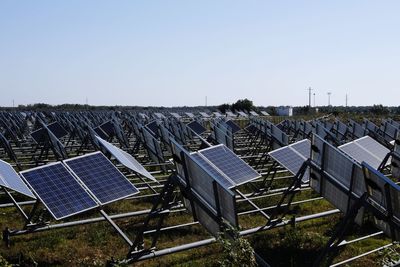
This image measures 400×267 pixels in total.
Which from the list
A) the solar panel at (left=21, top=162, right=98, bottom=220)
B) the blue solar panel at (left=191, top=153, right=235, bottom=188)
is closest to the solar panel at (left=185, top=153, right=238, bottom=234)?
the blue solar panel at (left=191, top=153, right=235, bottom=188)

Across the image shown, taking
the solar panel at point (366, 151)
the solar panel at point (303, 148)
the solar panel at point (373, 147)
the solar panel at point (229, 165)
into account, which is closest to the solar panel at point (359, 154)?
the solar panel at point (366, 151)

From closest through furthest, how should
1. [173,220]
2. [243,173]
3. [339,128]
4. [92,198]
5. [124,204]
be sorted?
1. [92,198]
2. [243,173]
3. [173,220]
4. [124,204]
5. [339,128]

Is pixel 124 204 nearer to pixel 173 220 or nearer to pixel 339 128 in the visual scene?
pixel 173 220

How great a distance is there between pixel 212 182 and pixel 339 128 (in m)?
17.9

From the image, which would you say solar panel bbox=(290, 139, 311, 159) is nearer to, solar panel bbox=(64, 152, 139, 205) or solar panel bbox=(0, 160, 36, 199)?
solar panel bbox=(64, 152, 139, 205)

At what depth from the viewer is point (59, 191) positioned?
23.7ft

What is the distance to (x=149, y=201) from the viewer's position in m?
11.6

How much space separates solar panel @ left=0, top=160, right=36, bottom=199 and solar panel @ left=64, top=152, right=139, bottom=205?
32.1 inches

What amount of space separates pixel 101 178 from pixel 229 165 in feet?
8.32

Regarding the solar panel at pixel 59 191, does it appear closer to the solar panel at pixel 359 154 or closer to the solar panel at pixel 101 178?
the solar panel at pixel 101 178

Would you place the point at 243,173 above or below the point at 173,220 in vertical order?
above

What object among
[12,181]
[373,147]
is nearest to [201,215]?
[12,181]

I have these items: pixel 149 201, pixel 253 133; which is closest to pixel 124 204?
pixel 149 201

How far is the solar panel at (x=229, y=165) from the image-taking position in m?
8.59
